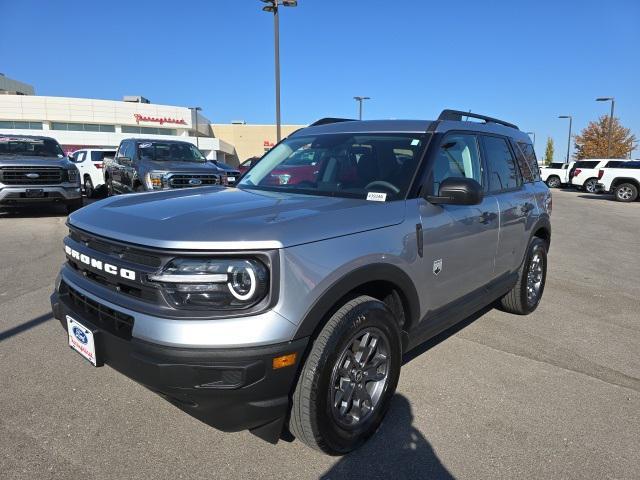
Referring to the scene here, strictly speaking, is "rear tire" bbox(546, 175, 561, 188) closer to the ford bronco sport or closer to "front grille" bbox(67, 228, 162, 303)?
the ford bronco sport

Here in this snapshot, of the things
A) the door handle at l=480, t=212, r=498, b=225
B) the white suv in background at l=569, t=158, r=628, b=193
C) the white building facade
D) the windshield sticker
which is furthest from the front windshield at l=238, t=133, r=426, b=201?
the white building facade

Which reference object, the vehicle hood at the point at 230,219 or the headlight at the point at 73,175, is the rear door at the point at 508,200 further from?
the headlight at the point at 73,175

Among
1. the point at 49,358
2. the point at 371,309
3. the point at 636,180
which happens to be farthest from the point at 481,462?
the point at 636,180

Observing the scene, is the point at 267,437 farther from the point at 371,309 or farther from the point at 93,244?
the point at 93,244

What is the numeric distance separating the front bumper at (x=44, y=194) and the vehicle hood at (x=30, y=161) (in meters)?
0.47

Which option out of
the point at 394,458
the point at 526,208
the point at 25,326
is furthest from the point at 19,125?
the point at 394,458

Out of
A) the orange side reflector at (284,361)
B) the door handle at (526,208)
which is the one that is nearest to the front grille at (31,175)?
the door handle at (526,208)

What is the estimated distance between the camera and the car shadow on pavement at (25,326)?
3998 millimetres

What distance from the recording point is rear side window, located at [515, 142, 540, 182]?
460cm

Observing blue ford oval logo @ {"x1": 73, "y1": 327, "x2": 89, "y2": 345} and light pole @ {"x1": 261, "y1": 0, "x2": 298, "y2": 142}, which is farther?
light pole @ {"x1": 261, "y1": 0, "x2": 298, "y2": 142}

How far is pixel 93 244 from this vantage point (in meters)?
2.54

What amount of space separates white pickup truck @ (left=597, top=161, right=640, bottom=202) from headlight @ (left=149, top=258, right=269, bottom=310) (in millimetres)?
23689

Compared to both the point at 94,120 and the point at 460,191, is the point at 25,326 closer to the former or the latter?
the point at 460,191

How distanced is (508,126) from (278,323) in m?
3.76
